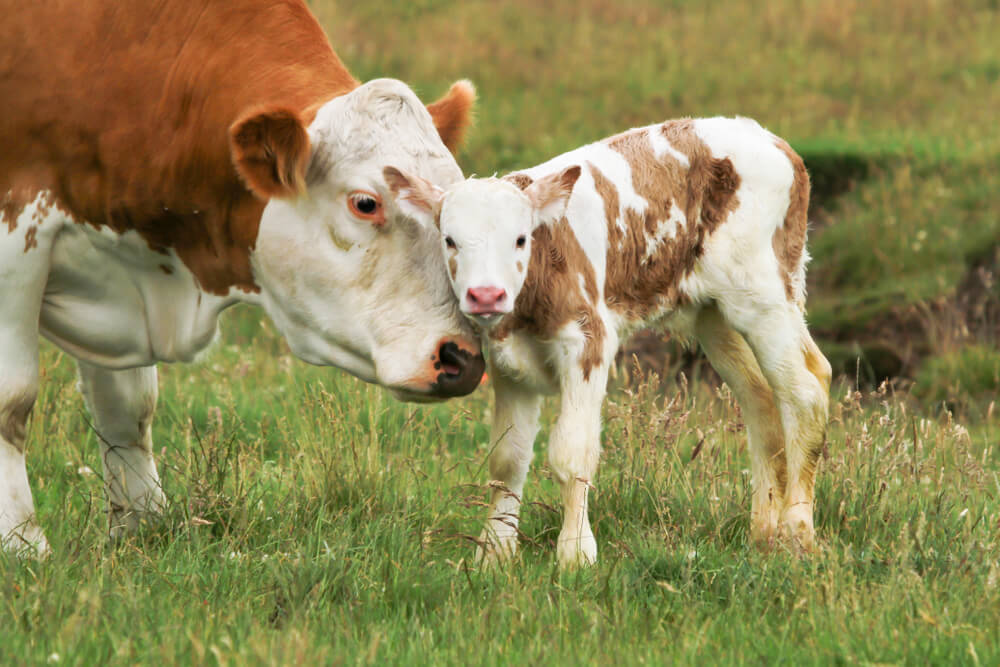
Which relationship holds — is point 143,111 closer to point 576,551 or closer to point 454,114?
point 454,114

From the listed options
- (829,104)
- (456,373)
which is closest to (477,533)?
(456,373)

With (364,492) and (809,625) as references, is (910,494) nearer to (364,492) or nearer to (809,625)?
(809,625)

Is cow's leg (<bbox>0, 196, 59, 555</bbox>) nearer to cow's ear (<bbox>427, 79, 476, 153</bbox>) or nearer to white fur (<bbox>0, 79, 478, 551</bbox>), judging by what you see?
white fur (<bbox>0, 79, 478, 551</bbox>)

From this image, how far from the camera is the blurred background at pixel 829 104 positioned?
10.2m

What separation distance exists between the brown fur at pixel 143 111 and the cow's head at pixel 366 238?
18 cm

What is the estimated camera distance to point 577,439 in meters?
4.44

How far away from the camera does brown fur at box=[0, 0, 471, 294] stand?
4.50 metres

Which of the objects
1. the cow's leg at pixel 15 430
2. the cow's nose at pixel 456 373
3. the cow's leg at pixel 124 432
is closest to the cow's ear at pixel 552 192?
the cow's nose at pixel 456 373

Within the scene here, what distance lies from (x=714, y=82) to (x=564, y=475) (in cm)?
1143

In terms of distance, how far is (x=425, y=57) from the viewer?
51.3ft

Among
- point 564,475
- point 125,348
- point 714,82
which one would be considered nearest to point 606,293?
point 564,475

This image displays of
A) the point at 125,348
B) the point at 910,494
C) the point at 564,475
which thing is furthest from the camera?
the point at 910,494

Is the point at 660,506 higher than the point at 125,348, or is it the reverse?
the point at 125,348

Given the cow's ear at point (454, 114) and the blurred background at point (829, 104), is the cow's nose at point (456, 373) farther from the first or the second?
the blurred background at point (829, 104)
